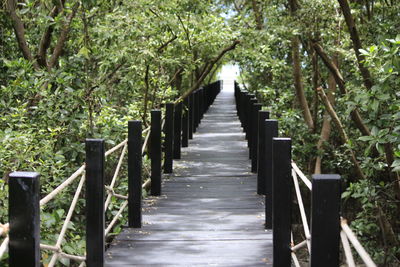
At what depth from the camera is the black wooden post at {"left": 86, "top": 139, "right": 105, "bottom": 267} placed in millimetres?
4742

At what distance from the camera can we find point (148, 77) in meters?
11.3

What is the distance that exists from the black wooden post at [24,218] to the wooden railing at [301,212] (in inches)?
56.5

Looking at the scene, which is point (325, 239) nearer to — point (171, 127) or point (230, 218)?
point (230, 218)

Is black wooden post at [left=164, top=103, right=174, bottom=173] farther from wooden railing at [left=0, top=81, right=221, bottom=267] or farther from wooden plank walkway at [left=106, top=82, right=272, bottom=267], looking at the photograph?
wooden railing at [left=0, top=81, right=221, bottom=267]

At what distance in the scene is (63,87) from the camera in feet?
27.1

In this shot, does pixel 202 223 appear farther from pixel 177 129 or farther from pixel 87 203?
pixel 177 129

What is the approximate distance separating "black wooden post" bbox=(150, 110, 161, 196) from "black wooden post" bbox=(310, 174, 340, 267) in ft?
15.8

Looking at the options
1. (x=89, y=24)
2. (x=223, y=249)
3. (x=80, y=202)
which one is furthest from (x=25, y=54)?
(x=223, y=249)

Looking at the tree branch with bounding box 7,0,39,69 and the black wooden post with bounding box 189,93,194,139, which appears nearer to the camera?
the tree branch with bounding box 7,0,39,69

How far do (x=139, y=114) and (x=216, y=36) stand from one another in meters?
2.30

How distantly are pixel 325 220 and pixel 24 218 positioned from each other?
1572mm

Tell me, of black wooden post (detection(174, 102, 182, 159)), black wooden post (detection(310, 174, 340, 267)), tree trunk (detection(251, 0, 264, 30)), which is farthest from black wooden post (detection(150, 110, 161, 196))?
tree trunk (detection(251, 0, 264, 30))

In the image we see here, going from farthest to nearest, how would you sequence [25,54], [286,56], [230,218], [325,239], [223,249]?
1. [286,56]
2. [25,54]
3. [230,218]
4. [223,249]
5. [325,239]

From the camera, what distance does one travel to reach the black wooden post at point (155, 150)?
26.7 feet
